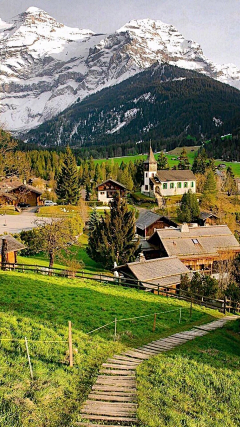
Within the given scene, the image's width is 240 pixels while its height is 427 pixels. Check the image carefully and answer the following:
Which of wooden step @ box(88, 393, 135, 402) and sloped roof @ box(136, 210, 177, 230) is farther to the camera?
sloped roof @ box(136, 210, 177, 230)

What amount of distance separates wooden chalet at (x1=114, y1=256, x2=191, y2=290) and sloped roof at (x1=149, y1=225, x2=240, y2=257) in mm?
6320

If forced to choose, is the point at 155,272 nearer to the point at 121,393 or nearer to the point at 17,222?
the point at 121,393

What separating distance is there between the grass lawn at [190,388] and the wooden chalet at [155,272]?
14.5 meters

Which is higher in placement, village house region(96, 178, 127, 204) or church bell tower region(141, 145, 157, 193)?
church bell tower region(141, 145, 157, 193)

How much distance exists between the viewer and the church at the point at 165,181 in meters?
82.2

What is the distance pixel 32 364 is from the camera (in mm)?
11000

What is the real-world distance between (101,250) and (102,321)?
817 inches

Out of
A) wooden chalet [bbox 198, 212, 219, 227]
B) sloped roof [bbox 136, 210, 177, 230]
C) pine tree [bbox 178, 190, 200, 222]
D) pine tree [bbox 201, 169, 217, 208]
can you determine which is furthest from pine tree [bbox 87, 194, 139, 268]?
pine tree [bbox 201, 169, 217, 208]

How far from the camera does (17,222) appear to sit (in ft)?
182

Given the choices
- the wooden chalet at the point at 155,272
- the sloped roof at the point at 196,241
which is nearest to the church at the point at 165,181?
the sloped roof at the point at 196,241

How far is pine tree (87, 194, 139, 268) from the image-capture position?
37969mm

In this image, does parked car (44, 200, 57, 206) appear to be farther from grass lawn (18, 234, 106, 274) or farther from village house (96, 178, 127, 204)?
grass lawn (18, 234, 106, 274)

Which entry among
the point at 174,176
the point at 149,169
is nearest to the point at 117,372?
the point at 149,169

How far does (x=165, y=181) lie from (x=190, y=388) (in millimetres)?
72437
